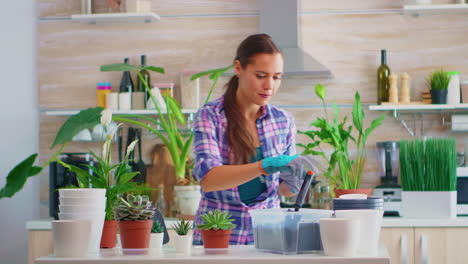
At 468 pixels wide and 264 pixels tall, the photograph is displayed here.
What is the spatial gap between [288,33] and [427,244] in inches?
55.0

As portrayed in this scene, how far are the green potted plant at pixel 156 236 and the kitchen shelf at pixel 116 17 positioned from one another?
97.1 inches

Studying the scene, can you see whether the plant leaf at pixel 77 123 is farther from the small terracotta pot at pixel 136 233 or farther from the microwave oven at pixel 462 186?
the microwave oven at pixel 462 186

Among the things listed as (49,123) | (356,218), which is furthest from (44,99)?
(356,218)

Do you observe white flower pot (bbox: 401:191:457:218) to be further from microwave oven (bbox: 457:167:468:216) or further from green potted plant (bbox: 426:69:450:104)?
green potted plant (bbox: 426:69:450:104)

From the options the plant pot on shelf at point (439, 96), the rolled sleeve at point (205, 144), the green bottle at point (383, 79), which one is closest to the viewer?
the rolled sleeve at point (205, 144)

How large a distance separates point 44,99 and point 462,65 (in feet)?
8.22

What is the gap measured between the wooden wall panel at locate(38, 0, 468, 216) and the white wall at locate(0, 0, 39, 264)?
0.21ft

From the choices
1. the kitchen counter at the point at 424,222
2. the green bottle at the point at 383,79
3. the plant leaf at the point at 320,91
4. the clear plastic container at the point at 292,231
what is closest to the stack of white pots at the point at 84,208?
the clear plastic container at the point at 292,231

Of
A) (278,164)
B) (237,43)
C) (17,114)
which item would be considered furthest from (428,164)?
(17,114)

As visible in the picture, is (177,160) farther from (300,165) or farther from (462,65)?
(300,165)

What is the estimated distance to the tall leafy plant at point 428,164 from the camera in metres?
3.25

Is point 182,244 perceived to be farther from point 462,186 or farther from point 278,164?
point 462,186

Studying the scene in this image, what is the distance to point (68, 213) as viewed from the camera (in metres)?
1.92

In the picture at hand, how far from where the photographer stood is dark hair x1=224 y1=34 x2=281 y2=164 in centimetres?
258
